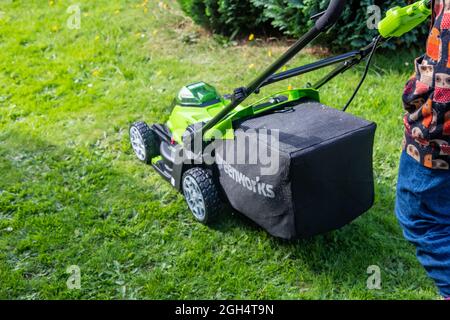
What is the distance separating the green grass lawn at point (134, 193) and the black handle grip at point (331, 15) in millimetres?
1158

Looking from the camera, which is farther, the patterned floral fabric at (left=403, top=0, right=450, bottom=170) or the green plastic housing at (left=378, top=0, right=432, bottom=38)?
the green plastic housing at (left=378, top=0, right=432, bottom=38)

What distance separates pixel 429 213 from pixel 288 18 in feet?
9.78

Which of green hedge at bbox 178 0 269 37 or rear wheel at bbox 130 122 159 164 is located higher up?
green hedge at bbox 178 0 269 37

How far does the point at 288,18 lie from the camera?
4344mm

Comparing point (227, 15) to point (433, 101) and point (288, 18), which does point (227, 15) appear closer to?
point (288, 18)

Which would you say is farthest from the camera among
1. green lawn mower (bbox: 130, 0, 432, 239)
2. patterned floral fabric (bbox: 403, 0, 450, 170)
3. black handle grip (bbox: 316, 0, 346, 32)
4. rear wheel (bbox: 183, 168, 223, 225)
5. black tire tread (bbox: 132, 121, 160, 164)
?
black tire tread (bbox: 132, 121, 160, 164)

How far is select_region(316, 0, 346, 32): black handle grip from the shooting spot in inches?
68.0

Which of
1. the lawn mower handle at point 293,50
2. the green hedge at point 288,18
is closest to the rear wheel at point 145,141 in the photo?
the lawn mower handle at point 293,50

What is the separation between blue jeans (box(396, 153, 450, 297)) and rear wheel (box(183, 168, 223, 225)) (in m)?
1.07

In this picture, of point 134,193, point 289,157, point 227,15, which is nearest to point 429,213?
point 289,157

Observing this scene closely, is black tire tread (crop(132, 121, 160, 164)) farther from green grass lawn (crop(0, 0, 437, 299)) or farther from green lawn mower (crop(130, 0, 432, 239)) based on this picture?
green lawn mower (crop(130, 0, 432, 239))

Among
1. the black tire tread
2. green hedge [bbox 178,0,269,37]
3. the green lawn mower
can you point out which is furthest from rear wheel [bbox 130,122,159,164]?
green hedge [bbox 178,0,269,37]

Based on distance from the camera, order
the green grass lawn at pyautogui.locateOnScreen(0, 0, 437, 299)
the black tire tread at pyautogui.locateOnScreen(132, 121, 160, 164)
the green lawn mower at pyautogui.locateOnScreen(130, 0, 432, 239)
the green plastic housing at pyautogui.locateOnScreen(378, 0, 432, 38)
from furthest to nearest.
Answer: the black tire tread at pyautogui.locateOnScreen(132, 121, 160, 164)
the green grass lawn at pyautogui.locateOnScreen(0, 0, 437, 299)
the green lawn mower at pyautogui.locateOnScreen(130, 0, 432, 239)
the green plastic housing at pyautogui.locateOnScreen(378, 0, 432, 38)

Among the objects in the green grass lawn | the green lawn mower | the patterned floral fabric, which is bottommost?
the green grass lawn
